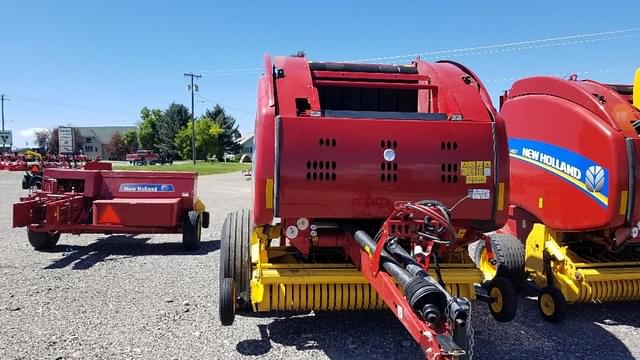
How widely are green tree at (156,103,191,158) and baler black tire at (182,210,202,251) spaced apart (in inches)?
2560

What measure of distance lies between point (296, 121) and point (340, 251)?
4.59 feet

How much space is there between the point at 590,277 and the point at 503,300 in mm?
1087

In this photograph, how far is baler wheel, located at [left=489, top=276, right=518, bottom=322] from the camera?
4.04 m

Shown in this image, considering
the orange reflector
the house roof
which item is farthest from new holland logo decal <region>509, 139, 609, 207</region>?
the house roof

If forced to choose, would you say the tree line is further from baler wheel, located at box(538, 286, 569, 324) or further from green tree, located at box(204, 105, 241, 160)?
baler wheel, located at box(538, 286, 569, 324)

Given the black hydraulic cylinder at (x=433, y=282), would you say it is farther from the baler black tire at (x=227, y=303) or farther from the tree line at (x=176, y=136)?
the tree line at (x=176, y=136)

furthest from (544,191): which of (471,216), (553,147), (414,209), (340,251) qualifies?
(414,209)

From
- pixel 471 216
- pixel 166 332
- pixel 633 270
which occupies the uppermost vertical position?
pixel 471 216

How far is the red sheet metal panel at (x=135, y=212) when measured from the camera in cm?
723

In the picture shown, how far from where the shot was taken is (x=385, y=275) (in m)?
2.98

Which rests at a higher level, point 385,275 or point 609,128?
point 609,128

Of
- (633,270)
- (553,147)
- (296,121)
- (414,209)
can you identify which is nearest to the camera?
(414,209)

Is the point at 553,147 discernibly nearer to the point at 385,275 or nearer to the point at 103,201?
the point at 385,275

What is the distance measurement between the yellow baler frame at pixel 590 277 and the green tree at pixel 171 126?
69091mm
